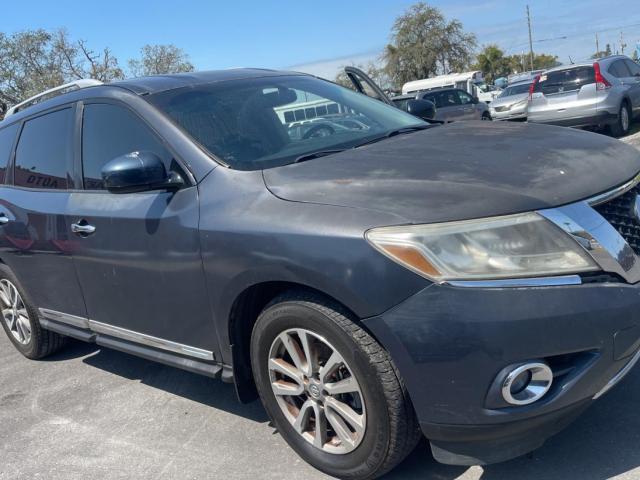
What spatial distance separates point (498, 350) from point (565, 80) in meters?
13.0

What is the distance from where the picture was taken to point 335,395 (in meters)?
2.78

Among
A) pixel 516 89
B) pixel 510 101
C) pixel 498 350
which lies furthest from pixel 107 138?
pixel 516 89

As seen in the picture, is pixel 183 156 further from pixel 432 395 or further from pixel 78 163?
pixel 432 395

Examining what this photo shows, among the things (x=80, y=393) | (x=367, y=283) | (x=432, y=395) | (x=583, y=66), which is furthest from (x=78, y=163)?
(x=583, y=66)

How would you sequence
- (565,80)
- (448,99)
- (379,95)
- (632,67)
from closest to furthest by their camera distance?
(379,95) → (565,80) → (632,67) → (448,99)

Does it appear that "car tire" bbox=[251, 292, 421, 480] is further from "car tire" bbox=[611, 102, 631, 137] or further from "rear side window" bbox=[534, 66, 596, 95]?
"rear side window" bbox=[534, 66, 596, 95]

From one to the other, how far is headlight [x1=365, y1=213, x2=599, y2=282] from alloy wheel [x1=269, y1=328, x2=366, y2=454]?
54cm

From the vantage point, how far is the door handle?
362 cm

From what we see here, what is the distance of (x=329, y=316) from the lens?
2.59 metres

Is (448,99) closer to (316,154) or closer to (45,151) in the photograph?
(45,151)

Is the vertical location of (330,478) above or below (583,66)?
below

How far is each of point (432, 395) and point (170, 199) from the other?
155 cm

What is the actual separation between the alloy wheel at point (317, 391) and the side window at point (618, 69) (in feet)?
42.7

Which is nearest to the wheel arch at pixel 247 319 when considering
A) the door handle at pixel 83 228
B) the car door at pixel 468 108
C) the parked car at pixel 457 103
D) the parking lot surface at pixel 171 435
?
the parking lot surface at pixel 171 435
